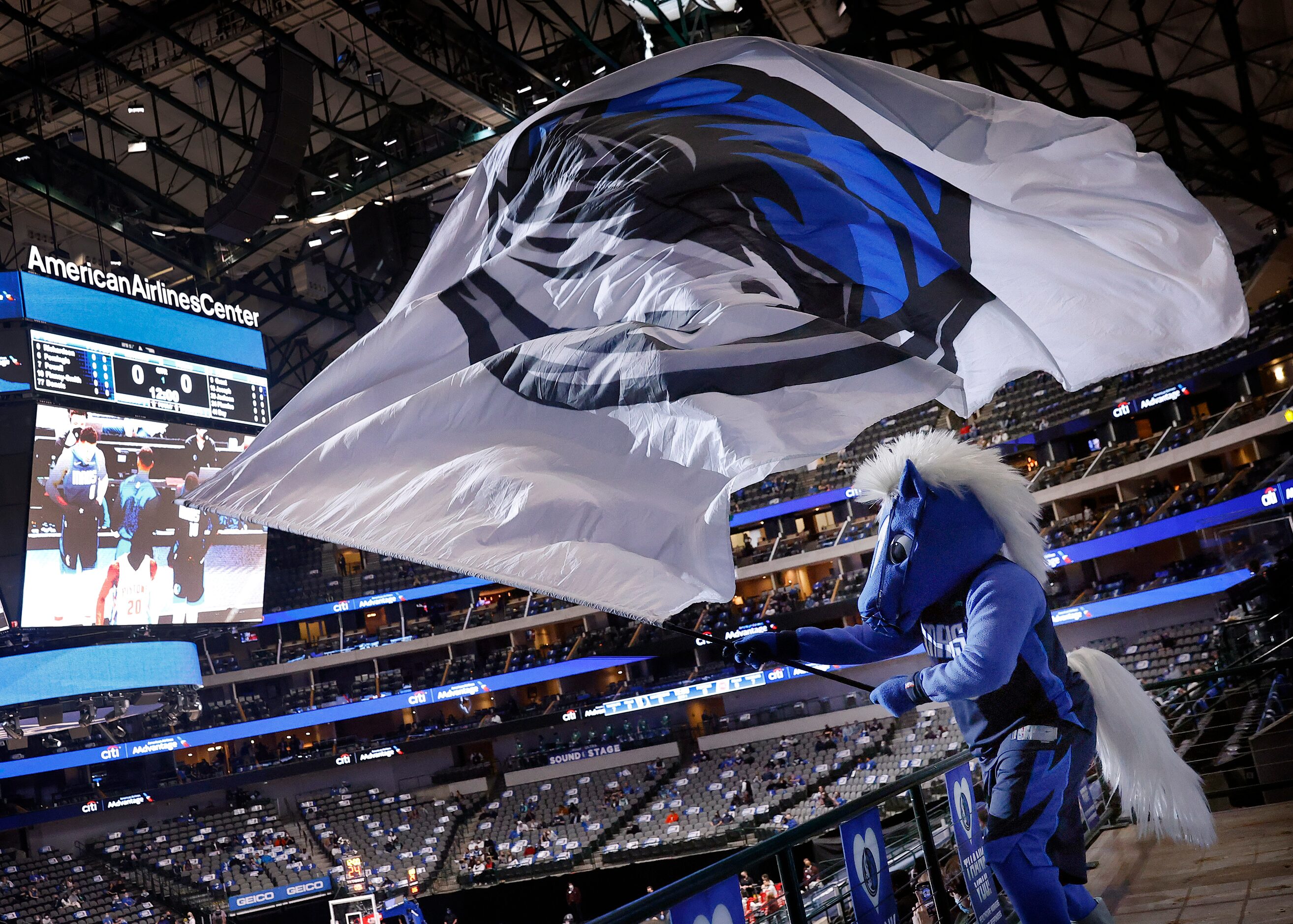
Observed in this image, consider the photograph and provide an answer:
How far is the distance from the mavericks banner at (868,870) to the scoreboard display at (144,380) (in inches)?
550

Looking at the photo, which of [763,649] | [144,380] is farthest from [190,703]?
[763,649]

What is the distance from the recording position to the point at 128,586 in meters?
15.1

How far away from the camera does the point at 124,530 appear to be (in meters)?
14.9

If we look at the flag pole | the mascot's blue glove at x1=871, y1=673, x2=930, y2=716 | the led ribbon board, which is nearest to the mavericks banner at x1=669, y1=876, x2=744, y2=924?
the flag pole

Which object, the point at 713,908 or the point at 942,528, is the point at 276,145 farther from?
the point at 713,908

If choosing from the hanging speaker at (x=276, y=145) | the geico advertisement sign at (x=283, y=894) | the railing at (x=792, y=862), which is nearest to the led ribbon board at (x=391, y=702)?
the geico advertisement sign at (x=283, y=894)

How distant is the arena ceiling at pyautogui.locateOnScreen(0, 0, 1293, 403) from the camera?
17.0 metres

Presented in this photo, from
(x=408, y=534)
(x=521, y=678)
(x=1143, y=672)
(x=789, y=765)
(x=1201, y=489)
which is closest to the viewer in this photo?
(x=408, y=534)

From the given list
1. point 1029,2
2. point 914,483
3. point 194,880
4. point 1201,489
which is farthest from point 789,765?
point 914,483

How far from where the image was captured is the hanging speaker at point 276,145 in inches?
611

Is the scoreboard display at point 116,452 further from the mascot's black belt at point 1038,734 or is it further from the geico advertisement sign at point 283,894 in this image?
the mascot's black belt at point 1038,734

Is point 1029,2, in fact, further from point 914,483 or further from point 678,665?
point 678,665

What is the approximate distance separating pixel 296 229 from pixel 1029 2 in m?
15.5

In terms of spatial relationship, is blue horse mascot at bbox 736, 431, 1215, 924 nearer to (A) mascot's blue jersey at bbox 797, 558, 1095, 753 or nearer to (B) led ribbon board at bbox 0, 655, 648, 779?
(A) mascot's blue jersey at bbox 797, 558, 1095, 753
